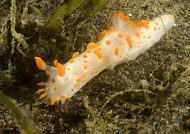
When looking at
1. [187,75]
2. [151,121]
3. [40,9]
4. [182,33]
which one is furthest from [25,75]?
[182,33]

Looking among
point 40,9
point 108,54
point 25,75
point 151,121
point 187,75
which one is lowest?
point 151,121

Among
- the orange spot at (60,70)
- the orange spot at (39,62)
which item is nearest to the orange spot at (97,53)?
the orange spot at (60,70)

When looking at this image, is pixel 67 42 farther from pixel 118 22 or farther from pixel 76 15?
pixel 118 22

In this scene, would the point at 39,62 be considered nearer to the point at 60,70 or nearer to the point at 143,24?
the point at 60,70

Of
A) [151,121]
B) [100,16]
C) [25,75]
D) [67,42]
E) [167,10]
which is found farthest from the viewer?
[167,10]

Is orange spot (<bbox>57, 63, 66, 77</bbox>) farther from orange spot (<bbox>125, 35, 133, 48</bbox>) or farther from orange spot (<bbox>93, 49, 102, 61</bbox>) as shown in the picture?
orange spot (<bbox>125, 35, 133, 48</bbox>)

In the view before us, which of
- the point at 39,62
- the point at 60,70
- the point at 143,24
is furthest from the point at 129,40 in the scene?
the point at 39,62

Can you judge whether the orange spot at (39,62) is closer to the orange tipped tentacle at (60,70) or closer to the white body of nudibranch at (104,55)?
the white body of nudibranch at (104,55)

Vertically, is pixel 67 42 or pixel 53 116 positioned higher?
pixel 67 42
